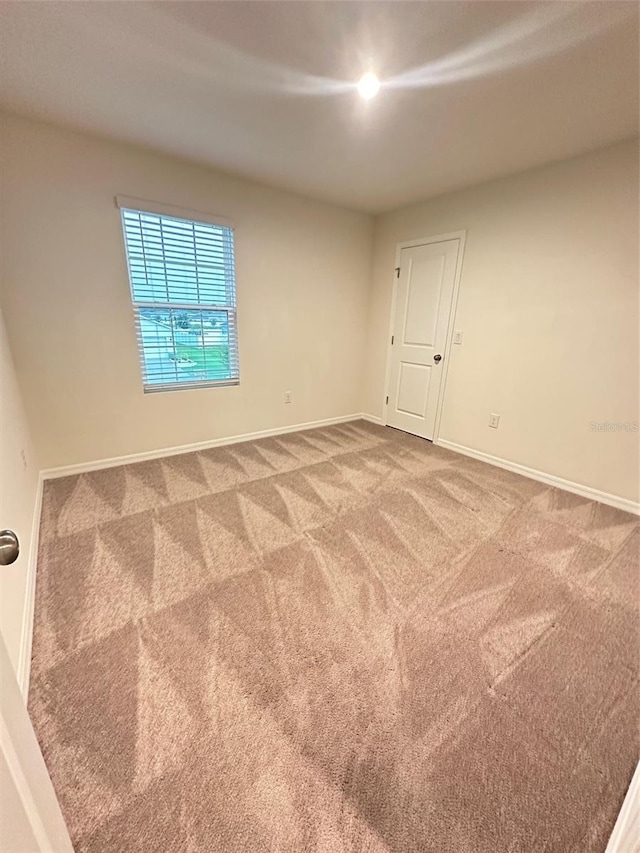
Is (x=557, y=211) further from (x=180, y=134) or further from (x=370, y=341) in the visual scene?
(x=180, y=134)

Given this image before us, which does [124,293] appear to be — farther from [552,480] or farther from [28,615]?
[552,480]

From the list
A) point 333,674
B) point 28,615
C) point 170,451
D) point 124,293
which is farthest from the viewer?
point 170,451

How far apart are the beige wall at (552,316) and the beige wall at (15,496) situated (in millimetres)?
3365

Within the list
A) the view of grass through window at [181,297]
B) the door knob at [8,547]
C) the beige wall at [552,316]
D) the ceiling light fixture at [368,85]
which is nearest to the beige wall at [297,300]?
the beige wall at [552,316]

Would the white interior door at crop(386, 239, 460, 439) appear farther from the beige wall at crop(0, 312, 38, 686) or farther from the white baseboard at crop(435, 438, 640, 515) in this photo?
the beige wall at crop(0, 312, 38, 686)

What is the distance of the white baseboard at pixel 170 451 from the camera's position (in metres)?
2.69

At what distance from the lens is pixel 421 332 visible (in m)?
3.64

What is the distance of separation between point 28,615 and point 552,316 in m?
3.69

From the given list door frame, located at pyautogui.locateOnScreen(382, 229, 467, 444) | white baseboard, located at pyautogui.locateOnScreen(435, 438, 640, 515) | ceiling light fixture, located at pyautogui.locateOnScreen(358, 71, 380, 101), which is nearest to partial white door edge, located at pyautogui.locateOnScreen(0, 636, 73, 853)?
ceiling light fixture, located at pyautogui.locateOnScreen(358, 71, 380, 101)

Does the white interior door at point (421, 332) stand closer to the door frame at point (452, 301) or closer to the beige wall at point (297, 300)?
the door frame at point (452, 301)

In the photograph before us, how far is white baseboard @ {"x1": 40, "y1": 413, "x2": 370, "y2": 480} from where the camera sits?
269cm

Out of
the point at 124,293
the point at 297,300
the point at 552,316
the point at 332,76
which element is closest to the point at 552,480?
the point at 552,316

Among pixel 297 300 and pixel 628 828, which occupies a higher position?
pixel 297 300

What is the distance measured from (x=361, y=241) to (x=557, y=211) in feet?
6.33
